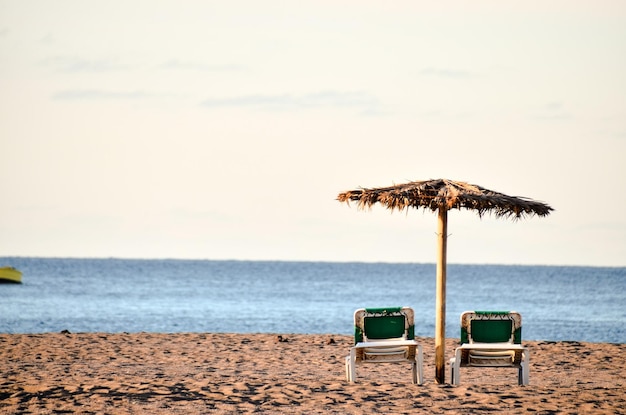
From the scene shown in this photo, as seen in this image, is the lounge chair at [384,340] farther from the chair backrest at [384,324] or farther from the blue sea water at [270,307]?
the blue sea water at [270,307]

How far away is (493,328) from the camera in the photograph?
979cm

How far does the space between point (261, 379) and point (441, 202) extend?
248 centimetres

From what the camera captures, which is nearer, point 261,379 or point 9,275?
point 261,379

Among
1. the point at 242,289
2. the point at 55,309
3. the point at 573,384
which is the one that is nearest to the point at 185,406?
the point at 573,384

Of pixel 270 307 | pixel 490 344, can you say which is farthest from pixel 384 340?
pixel 270 307

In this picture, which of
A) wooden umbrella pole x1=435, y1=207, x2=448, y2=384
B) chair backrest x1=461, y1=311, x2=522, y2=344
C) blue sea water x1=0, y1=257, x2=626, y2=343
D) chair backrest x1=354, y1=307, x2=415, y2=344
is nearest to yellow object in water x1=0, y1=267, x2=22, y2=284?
blue sea water x1=0, y1=257, x2=626, y2=343

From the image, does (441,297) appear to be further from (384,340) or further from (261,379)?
(261,379)

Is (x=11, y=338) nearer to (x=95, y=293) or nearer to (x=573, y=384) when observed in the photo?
(x=573, y=384)

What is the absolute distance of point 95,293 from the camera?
5641 centimetres

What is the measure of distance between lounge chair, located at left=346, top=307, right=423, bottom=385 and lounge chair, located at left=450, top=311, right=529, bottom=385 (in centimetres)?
41

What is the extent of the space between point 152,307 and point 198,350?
31425 mm

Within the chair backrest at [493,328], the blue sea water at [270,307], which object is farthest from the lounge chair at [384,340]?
the blue sea water at [270,307]

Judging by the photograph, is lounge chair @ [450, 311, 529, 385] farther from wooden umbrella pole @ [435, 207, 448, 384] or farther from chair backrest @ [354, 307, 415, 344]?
chair backrest @ [354, 307, 415, 344]

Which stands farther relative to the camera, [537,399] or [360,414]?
[537,399]
